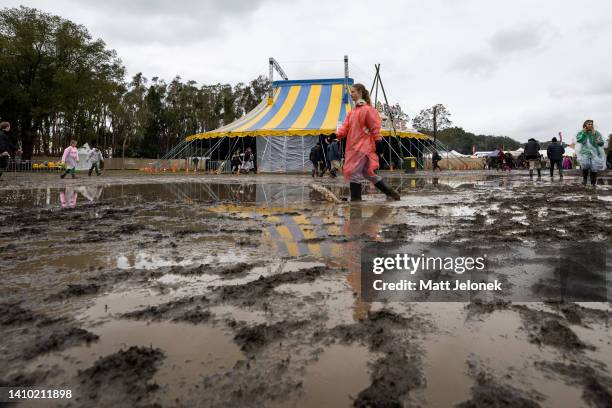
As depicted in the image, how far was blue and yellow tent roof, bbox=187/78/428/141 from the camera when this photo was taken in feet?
75.5

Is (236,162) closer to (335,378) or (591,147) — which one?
(591,147)

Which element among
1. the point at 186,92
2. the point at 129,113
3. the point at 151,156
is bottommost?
the point at 151,156

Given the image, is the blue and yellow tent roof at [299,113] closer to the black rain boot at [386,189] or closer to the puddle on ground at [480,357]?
the black rain boot at [386,189]

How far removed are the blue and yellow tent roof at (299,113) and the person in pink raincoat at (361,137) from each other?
15449 mm

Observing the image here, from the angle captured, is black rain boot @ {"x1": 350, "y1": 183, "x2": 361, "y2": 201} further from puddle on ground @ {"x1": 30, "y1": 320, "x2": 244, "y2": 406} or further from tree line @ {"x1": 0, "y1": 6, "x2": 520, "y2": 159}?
tree line @ {"x1": 0, "y1": 6, "x2": 520, "y2": 159}

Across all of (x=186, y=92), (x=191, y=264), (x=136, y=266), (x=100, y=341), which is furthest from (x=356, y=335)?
(x=186, y=92)

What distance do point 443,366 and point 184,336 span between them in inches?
35.2

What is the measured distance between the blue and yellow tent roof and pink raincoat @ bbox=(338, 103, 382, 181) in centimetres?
1547

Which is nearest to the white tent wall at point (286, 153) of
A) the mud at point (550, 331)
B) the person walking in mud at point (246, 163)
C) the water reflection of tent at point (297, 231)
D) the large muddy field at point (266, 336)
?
the person walking in mud at point (246, 163)

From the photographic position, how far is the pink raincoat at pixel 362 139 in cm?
604

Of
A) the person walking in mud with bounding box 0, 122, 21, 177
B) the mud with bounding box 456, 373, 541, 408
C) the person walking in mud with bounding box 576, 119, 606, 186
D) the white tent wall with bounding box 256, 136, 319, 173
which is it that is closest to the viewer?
the mud with bounding box 456, 373, 541, 408

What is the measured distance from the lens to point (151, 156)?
5247 cm

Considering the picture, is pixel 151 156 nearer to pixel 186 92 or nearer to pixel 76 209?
pixel 186 92

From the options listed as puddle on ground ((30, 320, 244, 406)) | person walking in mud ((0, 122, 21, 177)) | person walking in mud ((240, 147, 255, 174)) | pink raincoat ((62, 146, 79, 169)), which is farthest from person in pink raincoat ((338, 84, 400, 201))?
person walking in mud ((240, 147, 255, 174))
